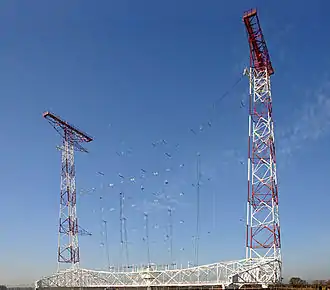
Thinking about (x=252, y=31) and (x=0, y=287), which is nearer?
(x=252, y=31)

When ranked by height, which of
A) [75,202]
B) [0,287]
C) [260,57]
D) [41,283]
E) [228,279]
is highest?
[260,57]

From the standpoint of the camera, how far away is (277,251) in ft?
111

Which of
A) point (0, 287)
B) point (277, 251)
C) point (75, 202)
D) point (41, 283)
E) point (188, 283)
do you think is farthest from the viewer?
point (0, 287)

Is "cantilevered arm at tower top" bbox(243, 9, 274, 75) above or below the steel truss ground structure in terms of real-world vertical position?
above

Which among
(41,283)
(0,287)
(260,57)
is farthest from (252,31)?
(0,287)

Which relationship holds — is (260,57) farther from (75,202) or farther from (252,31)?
(75,202)

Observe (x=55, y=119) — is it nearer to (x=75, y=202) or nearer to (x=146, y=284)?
(x=75, y=202)

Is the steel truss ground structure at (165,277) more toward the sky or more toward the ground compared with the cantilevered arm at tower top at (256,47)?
more toward the ground

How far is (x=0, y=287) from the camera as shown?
97750mm

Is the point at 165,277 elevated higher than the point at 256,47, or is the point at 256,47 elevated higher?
the point at 256,47

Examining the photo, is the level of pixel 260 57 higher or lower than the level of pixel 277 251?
higher

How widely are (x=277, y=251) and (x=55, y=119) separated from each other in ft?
106

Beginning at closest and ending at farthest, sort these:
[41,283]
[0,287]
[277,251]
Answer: [277,251] < [41,283] < [0,287]

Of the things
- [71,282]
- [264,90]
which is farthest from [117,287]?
[264,90]
